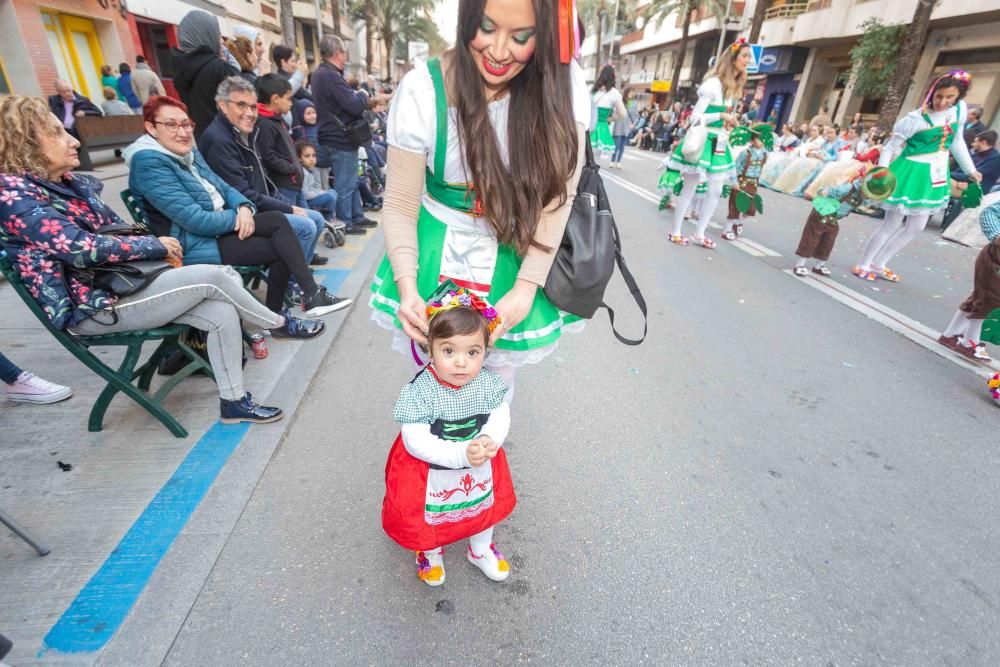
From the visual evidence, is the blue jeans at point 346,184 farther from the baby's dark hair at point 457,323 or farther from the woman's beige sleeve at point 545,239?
the baby's dark hair at point 457,323

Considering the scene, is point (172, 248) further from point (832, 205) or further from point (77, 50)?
point (77, 50)

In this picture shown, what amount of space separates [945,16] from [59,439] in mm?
22154

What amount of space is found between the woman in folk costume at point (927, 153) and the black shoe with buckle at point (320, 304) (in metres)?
5.41

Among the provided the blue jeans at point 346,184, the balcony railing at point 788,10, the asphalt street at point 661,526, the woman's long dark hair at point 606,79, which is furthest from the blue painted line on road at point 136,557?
the balcony railing at point 788,10

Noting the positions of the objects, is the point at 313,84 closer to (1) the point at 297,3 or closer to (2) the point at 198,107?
(2) the point at 198,107

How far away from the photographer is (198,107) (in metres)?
4.32

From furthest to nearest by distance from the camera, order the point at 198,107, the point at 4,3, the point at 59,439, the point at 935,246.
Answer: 1. the point at 4,3
2. the point at 935,246
3. the point at 198,107
4. the point at 59,439

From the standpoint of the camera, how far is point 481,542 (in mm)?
1848

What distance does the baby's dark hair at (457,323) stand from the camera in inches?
54.2

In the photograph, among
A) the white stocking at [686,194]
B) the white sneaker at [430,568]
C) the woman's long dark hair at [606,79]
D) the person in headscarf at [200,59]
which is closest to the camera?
the white sneaker at [430,568]

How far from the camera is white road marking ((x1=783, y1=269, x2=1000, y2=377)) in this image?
12.5ft

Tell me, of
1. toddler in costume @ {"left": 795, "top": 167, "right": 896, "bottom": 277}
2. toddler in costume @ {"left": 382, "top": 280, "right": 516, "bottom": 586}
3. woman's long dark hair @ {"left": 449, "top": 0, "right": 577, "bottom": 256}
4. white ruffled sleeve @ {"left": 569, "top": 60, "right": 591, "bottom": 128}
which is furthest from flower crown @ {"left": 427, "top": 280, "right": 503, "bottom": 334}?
toddler in costume @ {"left": 795, "top": 167, "right": 896, "bottom": 277}

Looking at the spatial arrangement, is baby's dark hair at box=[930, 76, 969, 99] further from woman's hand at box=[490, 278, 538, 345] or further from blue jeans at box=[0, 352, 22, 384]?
blue jeans at box=[0, 352, 22, 384]

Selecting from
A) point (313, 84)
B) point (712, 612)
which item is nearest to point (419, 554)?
point (712, 612)
